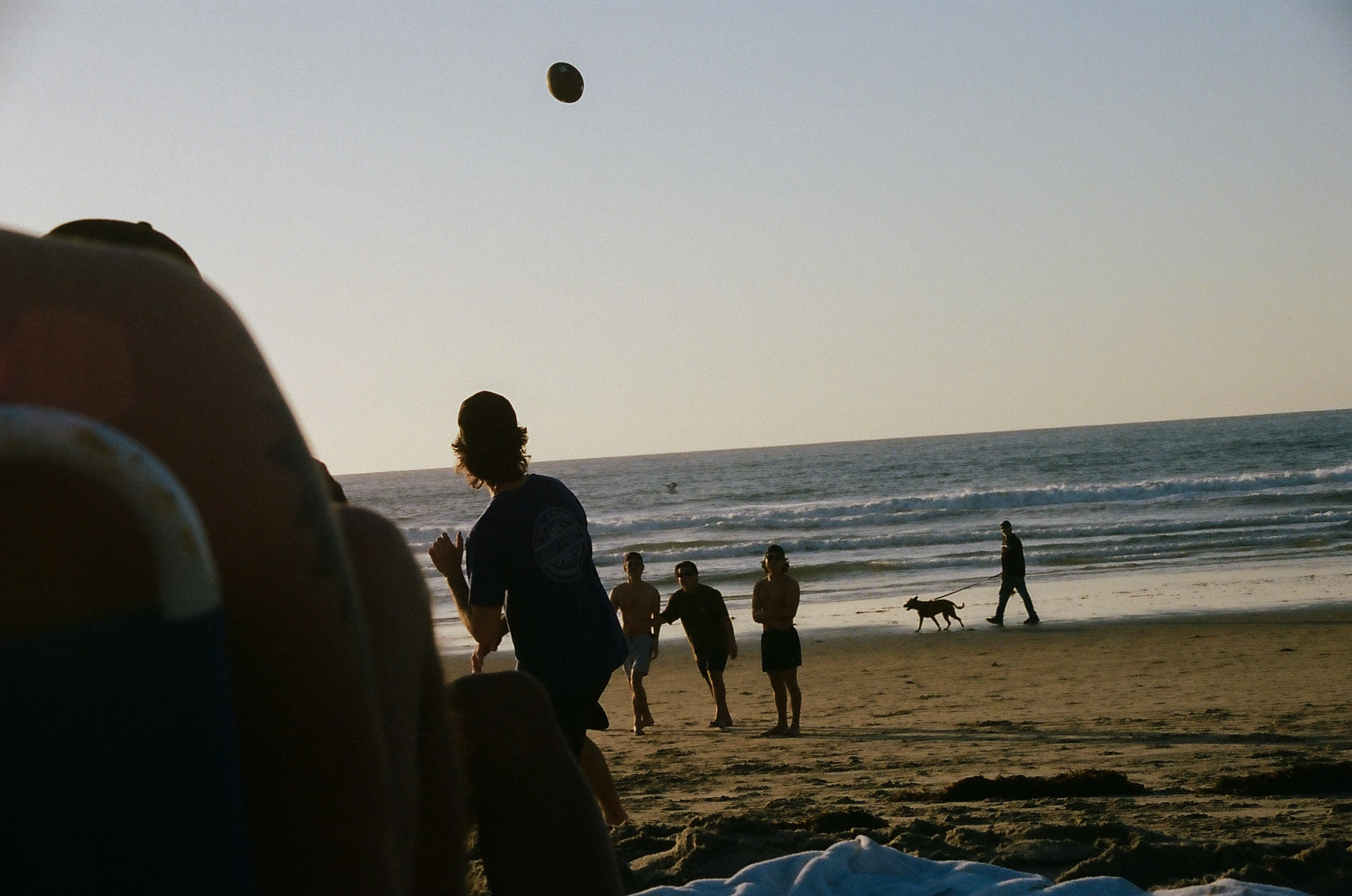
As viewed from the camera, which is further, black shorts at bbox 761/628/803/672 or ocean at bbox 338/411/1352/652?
ocean at bbox 338/411/1352/652

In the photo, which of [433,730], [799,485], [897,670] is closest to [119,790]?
[433,730]

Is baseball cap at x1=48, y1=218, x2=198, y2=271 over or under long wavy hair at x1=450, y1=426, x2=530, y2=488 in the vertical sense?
over

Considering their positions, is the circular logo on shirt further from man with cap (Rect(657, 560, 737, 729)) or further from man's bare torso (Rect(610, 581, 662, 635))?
man's bare torso (Rect(610, 581, 662, 635))

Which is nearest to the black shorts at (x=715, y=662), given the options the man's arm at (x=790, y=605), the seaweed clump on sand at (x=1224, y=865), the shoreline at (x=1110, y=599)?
the man's arm at (x=790, y=605)

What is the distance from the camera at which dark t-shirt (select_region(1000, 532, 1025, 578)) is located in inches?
659

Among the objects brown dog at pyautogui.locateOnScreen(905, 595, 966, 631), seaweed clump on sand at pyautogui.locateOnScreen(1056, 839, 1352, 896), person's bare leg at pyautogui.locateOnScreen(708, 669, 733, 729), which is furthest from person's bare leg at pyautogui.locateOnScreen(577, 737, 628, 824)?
brown dog at pyautogui.locateOnScreen(905, 595, 966, 631)

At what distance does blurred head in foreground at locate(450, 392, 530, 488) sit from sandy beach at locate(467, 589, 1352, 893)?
162cm

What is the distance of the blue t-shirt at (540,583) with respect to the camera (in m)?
4.30

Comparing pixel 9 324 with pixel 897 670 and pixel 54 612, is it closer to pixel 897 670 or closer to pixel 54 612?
pixel 54 612

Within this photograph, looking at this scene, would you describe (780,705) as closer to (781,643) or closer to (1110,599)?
(781,643)

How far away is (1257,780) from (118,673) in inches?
248

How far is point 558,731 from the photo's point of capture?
157 cm

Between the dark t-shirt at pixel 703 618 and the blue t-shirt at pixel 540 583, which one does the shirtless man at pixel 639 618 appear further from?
the blue t-shirt at pixel 540 583

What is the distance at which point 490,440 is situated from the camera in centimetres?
429
